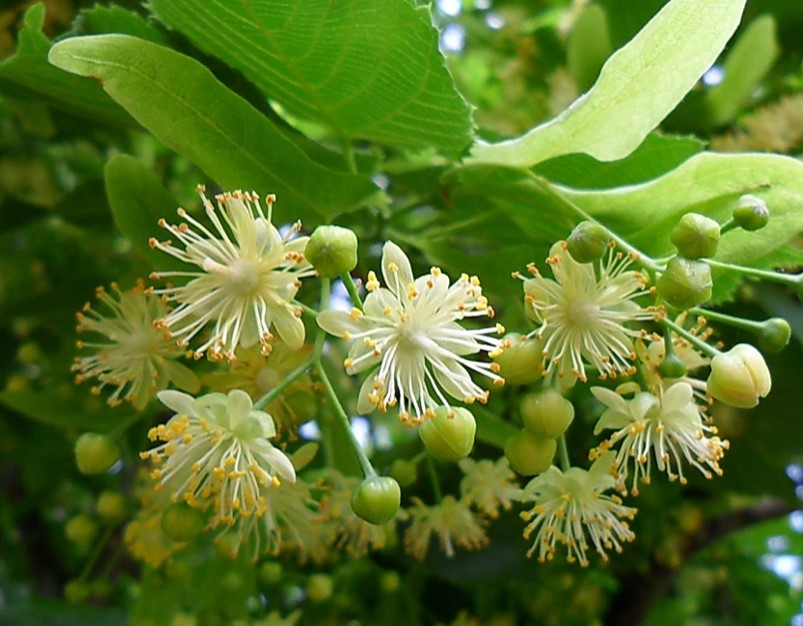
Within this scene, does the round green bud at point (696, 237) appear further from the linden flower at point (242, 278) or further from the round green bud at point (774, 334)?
the linden flower at point (242, 278)

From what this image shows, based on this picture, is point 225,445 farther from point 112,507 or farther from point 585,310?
point 112,507

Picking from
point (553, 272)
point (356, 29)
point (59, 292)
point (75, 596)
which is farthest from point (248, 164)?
point (75, 596)

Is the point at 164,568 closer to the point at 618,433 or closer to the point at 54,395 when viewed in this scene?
the point at 54,395

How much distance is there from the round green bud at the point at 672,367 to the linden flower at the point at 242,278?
35 cm

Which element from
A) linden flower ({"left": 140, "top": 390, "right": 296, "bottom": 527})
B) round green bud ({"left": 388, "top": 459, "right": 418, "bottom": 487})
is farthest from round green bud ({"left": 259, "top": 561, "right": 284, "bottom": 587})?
linden flower ({"left": 140, "top": 390, "right": 296, "bottom": 527})

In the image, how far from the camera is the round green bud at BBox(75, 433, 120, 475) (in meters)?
1.02

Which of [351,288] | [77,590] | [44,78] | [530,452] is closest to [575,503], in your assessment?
[530,452]

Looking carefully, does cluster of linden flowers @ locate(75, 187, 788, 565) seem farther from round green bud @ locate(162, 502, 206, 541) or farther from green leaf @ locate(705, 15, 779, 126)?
green leaf @ locate(705, 15, 779, 126)

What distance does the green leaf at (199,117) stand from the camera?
84 cm

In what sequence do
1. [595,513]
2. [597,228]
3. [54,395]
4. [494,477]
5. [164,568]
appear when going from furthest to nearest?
1. [164,568]
2. [54,395]
3. [494,477]
4. [595,513]
5. [597,228]

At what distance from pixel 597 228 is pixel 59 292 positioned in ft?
3.16

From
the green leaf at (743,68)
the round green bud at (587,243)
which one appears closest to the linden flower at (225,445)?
the round green bud at (587,243)

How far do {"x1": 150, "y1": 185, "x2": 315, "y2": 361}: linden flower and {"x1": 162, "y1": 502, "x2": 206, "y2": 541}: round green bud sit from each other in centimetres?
20

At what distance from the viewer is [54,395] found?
4.05ft
